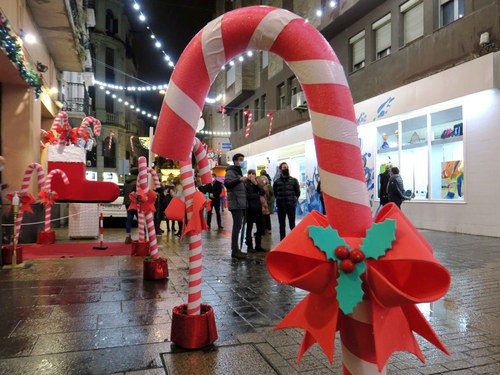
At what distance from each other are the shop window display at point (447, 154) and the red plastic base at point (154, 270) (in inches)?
381

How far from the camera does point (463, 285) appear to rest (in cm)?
577

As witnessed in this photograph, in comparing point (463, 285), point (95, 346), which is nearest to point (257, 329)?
point (95, 346)

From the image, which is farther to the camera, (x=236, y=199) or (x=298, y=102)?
(x=298, y=102)

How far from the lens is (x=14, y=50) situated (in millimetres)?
8641

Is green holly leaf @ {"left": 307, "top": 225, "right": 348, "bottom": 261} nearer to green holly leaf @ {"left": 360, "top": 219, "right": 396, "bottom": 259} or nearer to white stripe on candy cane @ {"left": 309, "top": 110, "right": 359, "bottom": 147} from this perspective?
green holly leaf @ {"left": 360, "top": 219, "right": 396, "bottom": 259}

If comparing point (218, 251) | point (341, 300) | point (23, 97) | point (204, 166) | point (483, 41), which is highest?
point (483, 41)

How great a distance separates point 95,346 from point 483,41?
11.8m

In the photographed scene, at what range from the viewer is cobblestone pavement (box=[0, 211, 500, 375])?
3193mm

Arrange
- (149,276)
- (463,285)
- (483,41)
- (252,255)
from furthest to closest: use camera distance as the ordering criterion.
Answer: (483,41)
(252,255)
(149,276)
(463,285)

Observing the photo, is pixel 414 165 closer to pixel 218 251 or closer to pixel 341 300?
pixel 218 251

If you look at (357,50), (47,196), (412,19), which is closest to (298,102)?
(357,50)

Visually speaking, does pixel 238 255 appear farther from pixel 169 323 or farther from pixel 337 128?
pixel 337 128

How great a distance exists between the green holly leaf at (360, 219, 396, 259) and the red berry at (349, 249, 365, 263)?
20mm

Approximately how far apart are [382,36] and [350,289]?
1652 centimetres
